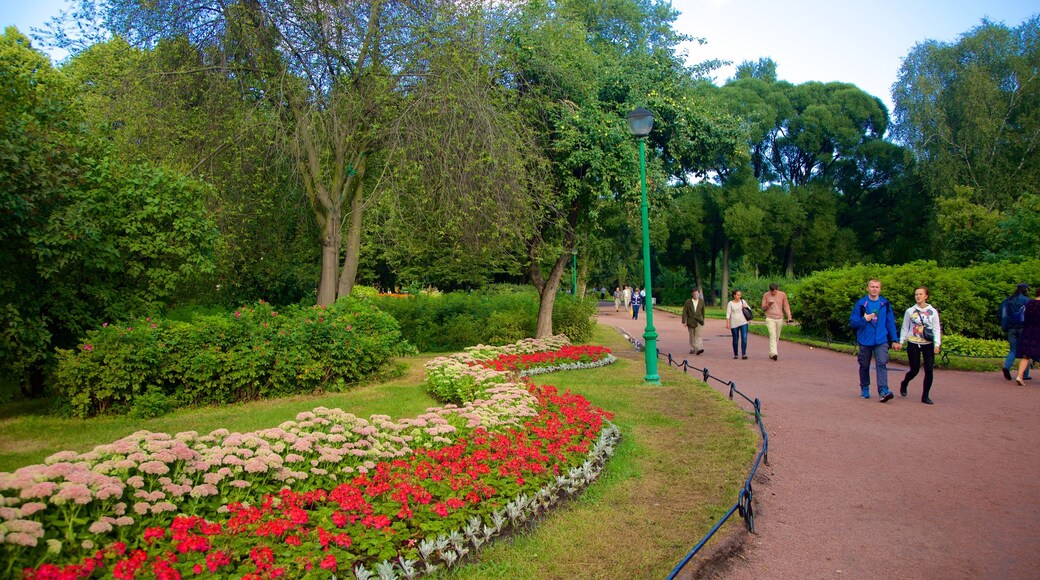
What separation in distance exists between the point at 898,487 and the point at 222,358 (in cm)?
816

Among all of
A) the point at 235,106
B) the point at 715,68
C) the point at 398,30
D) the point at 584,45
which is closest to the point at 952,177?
the point at 715,68

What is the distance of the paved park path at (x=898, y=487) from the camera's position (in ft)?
14.1

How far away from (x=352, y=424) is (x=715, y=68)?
993 inches

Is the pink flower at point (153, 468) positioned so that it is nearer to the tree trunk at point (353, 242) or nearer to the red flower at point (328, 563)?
the red flower at point (328, 563)

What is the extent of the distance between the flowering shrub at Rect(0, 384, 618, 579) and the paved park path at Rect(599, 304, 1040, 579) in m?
1.58

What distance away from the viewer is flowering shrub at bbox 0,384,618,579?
3463 millimetres

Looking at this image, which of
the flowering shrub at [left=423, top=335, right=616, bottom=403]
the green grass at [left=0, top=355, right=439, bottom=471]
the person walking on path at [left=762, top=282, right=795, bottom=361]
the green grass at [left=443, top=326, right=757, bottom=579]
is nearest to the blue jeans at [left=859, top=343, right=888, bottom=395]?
the green grass at [left=443, top=326, right=757, bottom=579]

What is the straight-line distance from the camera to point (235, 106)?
11.9m

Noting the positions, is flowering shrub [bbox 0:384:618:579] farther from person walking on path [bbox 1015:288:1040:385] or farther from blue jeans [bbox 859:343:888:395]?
person walking on path [bbox 1015:288:1040:385]

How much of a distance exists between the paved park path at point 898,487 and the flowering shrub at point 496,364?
13.0 ft

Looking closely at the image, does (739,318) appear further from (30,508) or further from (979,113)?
(979,113)

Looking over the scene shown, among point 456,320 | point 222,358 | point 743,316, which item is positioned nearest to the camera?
point 222,358

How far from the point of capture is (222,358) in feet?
30.6

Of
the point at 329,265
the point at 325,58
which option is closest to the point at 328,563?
the point at 329,265
